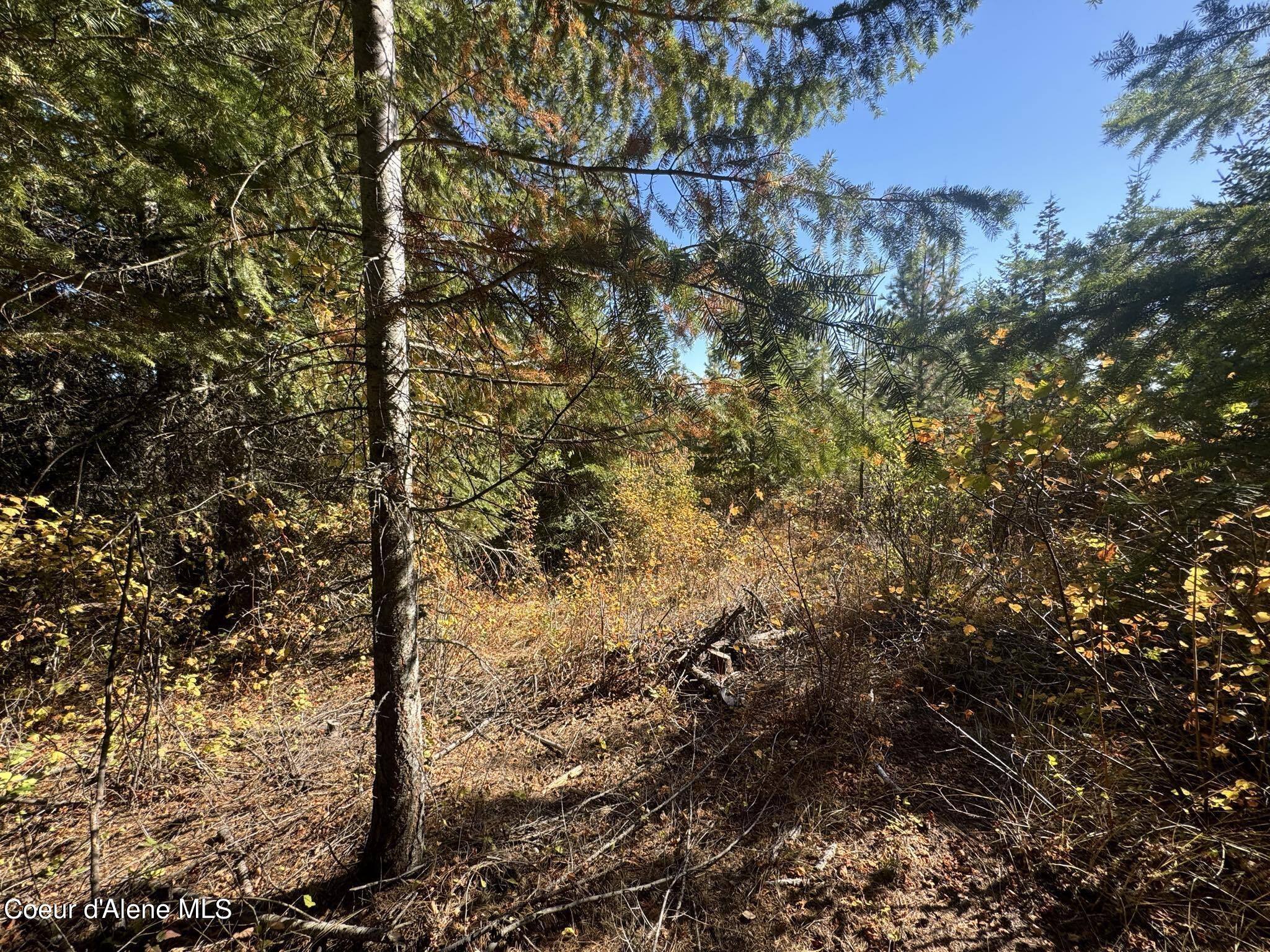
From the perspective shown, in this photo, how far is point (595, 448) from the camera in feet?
7.15

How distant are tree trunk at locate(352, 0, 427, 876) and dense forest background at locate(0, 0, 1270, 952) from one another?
0.02 metres

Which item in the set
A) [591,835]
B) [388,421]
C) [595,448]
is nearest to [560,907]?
[591,835]

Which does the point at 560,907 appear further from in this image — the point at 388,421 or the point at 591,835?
the point at 388,421

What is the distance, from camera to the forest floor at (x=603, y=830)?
7.08ft

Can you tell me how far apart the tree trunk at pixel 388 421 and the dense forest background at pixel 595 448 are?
0.02 meters

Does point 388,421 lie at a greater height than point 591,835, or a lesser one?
greater

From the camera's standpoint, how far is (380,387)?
6.71ft

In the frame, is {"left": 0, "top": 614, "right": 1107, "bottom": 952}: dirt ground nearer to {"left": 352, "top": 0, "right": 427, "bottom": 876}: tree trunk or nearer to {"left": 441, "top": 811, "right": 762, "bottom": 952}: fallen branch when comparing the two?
{"left": 441, "top": 811, "right": 762, "bottom": 952}: fallen branch

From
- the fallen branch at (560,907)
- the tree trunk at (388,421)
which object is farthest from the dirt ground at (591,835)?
the tree trunk at (388,421)

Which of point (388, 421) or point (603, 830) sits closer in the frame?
point (388, 421)

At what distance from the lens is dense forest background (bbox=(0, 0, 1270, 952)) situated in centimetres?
188

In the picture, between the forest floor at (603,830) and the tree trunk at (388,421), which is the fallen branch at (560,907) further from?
the tree trunk at (388,421)

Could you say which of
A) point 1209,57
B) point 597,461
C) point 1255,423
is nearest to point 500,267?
point 597,461

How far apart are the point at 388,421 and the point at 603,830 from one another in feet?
8.81
